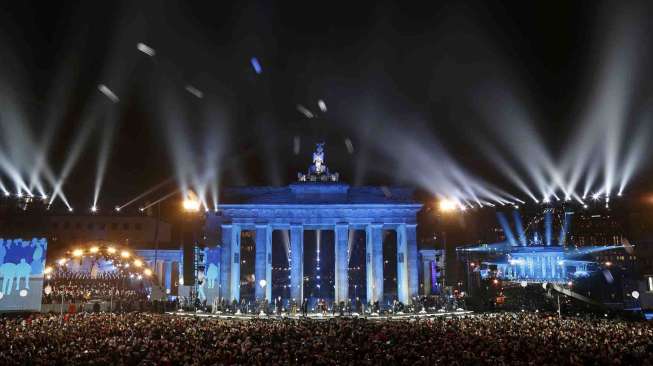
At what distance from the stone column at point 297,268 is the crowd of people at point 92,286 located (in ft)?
55.9

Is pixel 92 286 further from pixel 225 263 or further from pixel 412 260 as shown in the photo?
pixel 412 260

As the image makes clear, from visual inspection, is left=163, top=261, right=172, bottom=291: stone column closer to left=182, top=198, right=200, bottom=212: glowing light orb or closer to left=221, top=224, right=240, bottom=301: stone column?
left=182, top=198, right=200, bottom=212: glowing light orb

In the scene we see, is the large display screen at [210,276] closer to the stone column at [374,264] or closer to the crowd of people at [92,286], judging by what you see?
the crowd of people at [92,286]

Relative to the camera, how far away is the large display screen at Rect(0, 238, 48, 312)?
149ft

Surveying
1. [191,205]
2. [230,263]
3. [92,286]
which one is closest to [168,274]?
[92,286]

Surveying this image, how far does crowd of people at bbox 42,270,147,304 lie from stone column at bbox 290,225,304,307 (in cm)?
1703

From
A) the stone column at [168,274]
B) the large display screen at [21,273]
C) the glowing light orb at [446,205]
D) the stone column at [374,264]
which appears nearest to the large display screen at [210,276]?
the stone column at [168,274]

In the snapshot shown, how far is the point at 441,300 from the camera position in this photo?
5228 cm

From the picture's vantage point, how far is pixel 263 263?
191 ft

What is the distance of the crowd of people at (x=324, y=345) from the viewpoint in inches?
681

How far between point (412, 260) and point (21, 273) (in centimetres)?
4107

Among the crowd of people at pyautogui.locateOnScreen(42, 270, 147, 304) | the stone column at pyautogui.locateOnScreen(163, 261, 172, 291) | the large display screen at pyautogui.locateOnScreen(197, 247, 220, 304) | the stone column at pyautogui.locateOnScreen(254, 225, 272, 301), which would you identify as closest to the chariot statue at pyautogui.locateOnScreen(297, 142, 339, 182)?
the stone column at pyautogui.locateOnScreen(254, 225, 272, 301)

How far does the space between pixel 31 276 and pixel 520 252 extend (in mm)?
50037

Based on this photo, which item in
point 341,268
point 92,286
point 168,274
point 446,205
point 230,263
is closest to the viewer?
point 341,268
